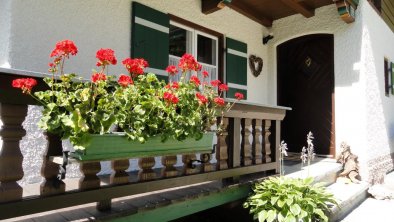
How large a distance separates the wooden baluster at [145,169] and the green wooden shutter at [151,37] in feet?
5.55

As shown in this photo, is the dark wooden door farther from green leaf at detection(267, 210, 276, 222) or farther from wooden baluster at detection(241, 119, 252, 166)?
green leaf at detection(267, 210, 276, 222)

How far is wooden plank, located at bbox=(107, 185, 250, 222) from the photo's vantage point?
6.90 feet

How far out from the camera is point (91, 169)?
6.16ft

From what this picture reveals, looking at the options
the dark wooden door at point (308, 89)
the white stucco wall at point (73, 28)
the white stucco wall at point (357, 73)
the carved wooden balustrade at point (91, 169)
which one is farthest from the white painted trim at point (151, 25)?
the dark wooden door at point (308, 89)

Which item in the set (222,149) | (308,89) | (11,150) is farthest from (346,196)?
(11,150)

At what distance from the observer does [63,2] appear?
3029 mm

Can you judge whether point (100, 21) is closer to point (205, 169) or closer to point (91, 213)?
point (205, 169)

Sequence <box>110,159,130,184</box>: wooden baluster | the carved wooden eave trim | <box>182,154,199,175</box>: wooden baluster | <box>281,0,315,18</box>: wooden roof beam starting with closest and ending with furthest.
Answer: <box>110,159,130,184</box>: wooden baluster, <box>182,154,199,175</box>: wooden baluster, the carved wooden eave trim, <box>281,0,315,18</box>: wooden roof beam

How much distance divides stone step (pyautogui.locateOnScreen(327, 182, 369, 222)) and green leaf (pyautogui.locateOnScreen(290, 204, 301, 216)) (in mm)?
691

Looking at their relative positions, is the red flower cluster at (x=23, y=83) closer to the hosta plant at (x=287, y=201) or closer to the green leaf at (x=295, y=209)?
the hosta plant at (x=287, y=201)

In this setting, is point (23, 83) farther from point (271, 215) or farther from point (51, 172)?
point (271, 215)

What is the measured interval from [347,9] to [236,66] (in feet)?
6.26

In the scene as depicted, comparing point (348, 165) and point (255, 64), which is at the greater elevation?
point (255, 64)

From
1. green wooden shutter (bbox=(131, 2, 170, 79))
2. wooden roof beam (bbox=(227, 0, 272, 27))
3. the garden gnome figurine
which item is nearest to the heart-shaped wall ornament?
wooden roof beam (bbox=(227, 0, 272, 27))
